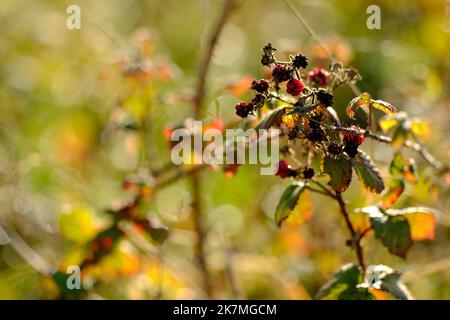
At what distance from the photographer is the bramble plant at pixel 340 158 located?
1.17 metres

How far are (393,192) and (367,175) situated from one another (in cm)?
22

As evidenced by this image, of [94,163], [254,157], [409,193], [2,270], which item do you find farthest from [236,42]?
[254,157]

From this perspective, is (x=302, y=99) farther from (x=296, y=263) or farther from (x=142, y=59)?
(x=296, y=263)

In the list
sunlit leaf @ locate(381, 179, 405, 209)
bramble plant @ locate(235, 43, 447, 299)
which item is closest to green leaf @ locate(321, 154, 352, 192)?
bramble plant @ locate(235, 43, 447, 299)

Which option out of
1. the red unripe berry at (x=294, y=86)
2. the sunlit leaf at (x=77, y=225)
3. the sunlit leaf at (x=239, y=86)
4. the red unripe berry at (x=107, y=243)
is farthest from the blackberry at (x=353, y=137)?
the sunlit leaf at (x=77, y=225)

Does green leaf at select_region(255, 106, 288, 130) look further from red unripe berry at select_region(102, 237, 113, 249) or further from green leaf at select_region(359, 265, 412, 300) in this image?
red unripe berry at select_region(102, 237, 113, 249)

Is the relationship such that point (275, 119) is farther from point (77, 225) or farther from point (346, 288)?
point (77, 225)

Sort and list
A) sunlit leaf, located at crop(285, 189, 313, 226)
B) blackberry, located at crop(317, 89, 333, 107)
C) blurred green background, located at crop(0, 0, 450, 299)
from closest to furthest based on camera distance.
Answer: blackberry, located at crop(317, 89, 333, 107), sunlit leaf, located at crop(285, 189, 313, 226), blurred green background, located at crop(0, 0, 450, 299)

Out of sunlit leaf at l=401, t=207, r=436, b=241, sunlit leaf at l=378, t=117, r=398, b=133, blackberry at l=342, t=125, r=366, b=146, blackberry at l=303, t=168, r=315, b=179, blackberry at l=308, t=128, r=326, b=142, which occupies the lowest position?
sunlit leaf at l=401, t=207, r=436, b=241

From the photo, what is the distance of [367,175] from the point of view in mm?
1229

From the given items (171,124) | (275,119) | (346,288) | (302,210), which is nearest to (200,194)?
(171,124)

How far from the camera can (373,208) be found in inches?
55.3

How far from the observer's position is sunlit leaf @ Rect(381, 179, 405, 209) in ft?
4.65

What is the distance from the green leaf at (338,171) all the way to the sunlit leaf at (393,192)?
0.27m
